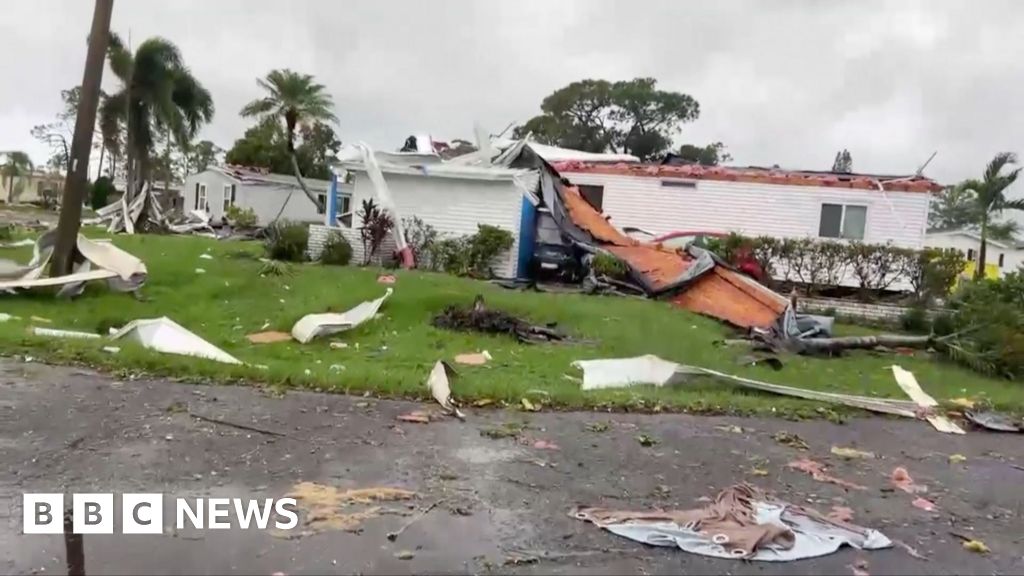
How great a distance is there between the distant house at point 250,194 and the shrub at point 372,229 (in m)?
19.1

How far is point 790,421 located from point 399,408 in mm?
3399

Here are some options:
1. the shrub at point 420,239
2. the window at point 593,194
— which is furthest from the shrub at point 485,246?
the window at point 593,194

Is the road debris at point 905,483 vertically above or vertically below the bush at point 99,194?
below

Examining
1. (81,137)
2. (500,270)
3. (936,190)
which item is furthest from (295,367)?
(936,190)

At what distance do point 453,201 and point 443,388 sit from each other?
11442 millimetres

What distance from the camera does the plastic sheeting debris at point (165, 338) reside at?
8.40m

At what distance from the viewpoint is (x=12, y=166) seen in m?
56.5

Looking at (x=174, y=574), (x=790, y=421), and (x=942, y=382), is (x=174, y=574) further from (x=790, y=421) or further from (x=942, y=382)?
(x=942, y=382)

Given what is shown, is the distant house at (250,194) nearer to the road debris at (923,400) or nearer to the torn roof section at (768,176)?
the torn roof section at (768,176)

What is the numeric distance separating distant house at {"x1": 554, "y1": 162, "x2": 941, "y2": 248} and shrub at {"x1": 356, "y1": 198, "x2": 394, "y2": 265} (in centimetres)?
557

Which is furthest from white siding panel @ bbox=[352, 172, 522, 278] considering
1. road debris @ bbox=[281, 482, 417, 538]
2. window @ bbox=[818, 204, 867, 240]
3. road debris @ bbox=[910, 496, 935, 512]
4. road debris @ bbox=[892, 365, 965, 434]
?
road debris @ bbox=[281, 482, 417, 538]

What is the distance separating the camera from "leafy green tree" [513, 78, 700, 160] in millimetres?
48500

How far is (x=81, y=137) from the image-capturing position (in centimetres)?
1245

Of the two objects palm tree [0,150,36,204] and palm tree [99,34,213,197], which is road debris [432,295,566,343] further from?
palm tree [0,150,36,204]
